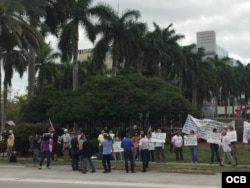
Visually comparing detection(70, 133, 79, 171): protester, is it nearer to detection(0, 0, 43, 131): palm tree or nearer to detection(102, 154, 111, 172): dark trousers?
detection(102, 154, 111, 172): dark trousers

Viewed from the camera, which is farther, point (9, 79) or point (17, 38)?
point (9, 79)

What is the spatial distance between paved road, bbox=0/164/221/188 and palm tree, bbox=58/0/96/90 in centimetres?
2820

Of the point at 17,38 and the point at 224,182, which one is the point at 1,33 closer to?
the point at 17,38

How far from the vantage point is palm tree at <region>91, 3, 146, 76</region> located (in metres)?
50.6

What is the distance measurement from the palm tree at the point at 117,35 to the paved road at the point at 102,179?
31529 millimetres

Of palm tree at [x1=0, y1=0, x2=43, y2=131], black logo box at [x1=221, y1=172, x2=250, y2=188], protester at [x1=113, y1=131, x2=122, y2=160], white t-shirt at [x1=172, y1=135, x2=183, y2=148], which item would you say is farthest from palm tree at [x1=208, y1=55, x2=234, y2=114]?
black logo box at [x1=221, y1=172, x2=250, y2=188]

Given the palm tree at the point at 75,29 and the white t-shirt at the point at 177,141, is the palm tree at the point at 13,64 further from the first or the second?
the white t-shirt at the point at 177,141

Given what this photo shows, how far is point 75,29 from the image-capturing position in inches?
1866

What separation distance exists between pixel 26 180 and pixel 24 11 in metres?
23.3

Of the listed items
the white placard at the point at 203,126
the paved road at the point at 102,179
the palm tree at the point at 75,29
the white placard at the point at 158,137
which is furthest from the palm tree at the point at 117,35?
the paved road at the point at 102,179

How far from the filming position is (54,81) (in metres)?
72.4

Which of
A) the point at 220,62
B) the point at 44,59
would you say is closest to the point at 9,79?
the point at 44,59

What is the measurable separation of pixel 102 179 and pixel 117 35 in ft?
116

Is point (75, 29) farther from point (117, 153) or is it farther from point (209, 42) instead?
point (209, 42)
